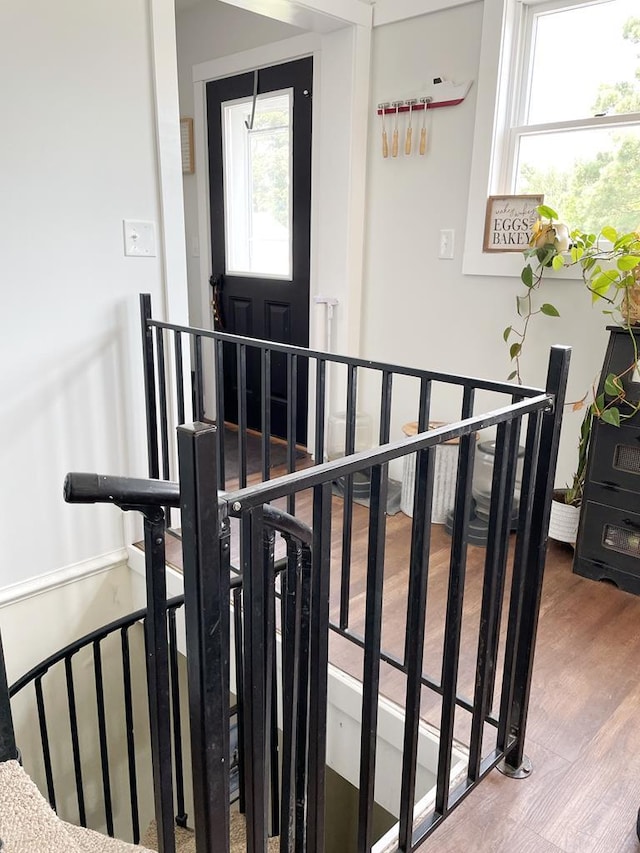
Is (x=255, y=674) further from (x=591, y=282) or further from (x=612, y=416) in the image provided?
(x=591, y=282)

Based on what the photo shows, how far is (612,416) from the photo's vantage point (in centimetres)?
207

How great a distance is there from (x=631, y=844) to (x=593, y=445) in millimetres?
1245

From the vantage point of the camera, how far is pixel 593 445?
2211 millimetres

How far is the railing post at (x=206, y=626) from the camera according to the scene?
0.69 m

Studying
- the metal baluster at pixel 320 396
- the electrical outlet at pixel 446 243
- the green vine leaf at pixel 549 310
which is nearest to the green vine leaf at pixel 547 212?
the green vine leaf at pixel 549 310

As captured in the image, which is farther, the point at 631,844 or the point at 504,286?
the point at 504,286

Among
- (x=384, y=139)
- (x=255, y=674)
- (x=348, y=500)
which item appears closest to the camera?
(x=255, y=674)

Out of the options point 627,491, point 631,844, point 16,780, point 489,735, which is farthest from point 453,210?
point 16,780

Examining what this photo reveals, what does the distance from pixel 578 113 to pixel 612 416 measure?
1165 millimetres

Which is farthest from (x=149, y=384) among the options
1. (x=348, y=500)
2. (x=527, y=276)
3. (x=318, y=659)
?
(x=318, y=659)

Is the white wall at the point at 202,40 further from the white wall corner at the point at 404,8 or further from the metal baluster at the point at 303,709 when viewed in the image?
the metal baluster at the point at 303,709

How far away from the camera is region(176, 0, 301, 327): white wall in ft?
10.8

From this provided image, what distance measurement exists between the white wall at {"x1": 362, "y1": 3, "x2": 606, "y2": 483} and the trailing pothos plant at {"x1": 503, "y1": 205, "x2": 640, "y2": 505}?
69 millimetres

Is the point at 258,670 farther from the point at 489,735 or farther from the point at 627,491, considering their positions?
the point at 627,491
